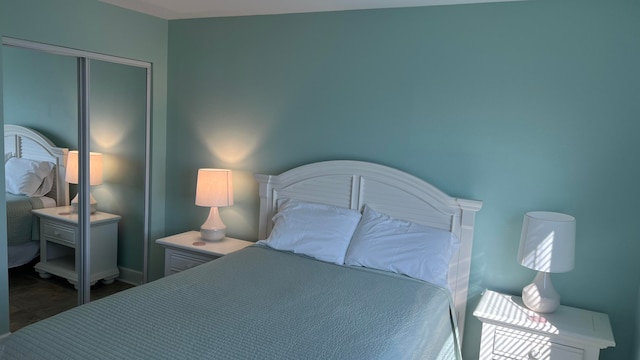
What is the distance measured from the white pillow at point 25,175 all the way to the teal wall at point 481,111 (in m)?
1.35

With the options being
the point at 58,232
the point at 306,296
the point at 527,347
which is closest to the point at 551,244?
the point at 527,347

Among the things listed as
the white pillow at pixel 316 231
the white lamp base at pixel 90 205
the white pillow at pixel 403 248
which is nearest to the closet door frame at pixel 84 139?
the white lamp base at pixel 90 205

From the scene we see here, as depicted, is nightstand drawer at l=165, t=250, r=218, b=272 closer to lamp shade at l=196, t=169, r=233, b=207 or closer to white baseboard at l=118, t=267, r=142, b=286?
lamp shade at l=196, t=169, r=233, b=207

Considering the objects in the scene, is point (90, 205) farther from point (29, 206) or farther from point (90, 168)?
point (29, 206)

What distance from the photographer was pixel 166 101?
3895mm

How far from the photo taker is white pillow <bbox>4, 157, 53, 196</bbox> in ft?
9.30

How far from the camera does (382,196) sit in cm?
294

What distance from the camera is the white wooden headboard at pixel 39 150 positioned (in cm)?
283

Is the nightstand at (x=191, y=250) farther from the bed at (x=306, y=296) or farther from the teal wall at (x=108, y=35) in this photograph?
the teal wall at (x=108, y=35)

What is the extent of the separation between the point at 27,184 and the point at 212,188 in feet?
3.98

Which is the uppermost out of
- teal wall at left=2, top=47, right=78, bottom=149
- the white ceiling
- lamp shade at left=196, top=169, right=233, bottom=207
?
the white ceiling

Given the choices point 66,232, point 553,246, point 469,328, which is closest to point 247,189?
point 66,232

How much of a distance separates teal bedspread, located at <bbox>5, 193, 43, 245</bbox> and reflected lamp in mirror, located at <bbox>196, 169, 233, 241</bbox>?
3.59 feet

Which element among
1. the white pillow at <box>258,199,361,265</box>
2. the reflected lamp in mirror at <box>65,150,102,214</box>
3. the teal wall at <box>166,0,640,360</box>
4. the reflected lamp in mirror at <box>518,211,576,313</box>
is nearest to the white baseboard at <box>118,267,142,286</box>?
the reflected lamp in mirror at <box>65,150,102,214</box>
